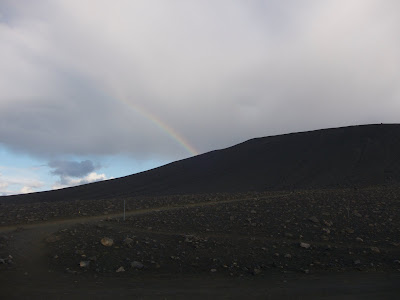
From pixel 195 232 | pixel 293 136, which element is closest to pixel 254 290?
pixel 195 232

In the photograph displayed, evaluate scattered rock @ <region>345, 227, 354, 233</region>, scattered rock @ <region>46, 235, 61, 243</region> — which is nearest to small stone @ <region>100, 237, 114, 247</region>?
scattered rock @ <region>46, 235, 61, 243</region>

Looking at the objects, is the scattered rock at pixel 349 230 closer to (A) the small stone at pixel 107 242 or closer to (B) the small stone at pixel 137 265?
(B) the small stone at pixel 137 265

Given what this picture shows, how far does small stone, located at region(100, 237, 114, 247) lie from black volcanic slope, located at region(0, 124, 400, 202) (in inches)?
1673

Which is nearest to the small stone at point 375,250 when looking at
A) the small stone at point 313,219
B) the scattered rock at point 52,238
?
the small stone at point 313,219

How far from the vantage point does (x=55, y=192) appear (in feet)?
228

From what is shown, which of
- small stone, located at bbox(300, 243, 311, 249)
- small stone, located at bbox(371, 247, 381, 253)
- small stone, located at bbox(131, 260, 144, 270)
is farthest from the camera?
small stone, located at bbox(300, 243, 311, 249)

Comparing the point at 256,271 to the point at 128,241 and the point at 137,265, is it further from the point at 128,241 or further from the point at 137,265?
the point at 128,241

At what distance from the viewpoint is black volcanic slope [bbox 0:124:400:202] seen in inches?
2253

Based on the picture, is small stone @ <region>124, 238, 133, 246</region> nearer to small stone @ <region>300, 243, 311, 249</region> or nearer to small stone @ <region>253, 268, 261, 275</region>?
small stone @ <region>253, 268, 261, 275</region>

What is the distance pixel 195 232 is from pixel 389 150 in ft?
210

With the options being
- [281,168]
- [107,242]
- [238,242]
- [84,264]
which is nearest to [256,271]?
[238,242]

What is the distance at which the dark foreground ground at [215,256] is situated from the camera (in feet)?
27.4

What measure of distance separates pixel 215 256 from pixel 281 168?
58.8 meters

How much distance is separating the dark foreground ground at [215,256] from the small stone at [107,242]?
0.05m
